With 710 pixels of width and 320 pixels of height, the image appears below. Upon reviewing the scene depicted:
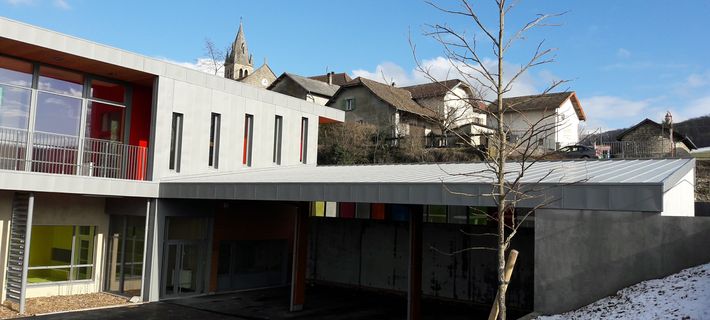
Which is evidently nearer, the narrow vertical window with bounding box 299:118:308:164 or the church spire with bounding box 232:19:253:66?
the narrow vertical window with bounding box 299:118:308:164

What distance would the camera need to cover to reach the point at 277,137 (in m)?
22.2

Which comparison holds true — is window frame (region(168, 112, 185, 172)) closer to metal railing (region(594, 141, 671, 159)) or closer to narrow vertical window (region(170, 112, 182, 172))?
narrow vertical window (region(170, 112, 182, 172))

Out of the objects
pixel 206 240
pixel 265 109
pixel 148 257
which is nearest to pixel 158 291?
pixel 148 257

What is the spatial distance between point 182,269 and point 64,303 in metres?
3.52

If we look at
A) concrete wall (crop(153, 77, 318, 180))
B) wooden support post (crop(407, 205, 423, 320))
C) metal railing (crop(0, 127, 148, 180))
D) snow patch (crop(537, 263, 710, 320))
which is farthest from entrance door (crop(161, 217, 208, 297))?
snow patch (crop(537, 263, 710, 320))

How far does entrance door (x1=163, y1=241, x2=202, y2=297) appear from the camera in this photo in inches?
694

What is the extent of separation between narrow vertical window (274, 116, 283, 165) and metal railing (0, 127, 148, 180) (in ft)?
17.6

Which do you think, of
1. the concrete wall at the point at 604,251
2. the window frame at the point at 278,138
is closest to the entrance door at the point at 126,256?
the window frame at the point at 278,138

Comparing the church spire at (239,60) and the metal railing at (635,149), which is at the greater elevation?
the church spire at (239,60)

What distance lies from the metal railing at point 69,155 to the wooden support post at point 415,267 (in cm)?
898

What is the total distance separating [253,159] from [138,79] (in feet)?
16.4

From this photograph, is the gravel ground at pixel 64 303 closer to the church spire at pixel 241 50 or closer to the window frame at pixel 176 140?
the window frame at pixel 176 140

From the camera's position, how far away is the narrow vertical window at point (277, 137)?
72.3 ft

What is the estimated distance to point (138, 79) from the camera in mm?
17781
